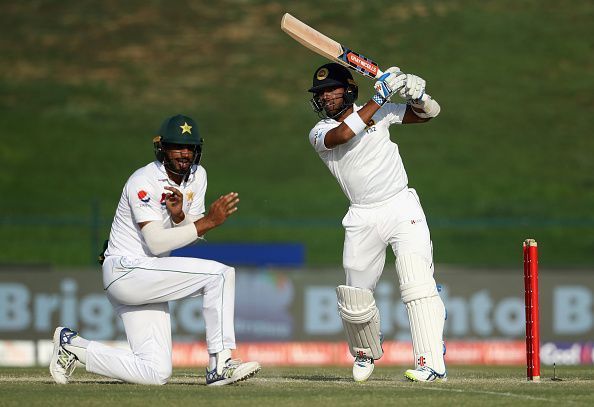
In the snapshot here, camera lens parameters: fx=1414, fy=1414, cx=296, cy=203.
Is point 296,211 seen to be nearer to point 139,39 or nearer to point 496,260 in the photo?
point 496,260

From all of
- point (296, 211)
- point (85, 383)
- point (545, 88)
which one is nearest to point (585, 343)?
point (85, 383)

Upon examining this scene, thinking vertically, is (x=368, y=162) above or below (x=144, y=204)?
above

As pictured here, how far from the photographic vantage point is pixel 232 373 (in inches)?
307

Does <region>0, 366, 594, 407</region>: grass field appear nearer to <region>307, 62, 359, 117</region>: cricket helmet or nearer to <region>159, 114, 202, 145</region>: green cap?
<region>159, 114, 202, 145</region>: green cap

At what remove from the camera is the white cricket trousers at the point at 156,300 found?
309 inches

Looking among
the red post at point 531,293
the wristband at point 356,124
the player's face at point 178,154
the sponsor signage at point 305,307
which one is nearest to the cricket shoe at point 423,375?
the red post at point 531,293

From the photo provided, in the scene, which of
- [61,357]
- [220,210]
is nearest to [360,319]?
[220,210]

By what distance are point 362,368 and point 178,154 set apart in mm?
1801

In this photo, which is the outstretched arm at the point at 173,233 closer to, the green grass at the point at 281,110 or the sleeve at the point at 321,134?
the sleeve at the point at 321,134

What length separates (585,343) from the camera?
14508 millimetres

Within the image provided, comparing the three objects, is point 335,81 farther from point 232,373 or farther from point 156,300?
point 232,373

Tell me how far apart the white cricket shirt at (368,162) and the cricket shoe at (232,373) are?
139cm

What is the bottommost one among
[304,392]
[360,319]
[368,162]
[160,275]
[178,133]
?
[304,392]

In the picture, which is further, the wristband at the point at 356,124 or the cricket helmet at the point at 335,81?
the cricket helmet at the point at 335,81
